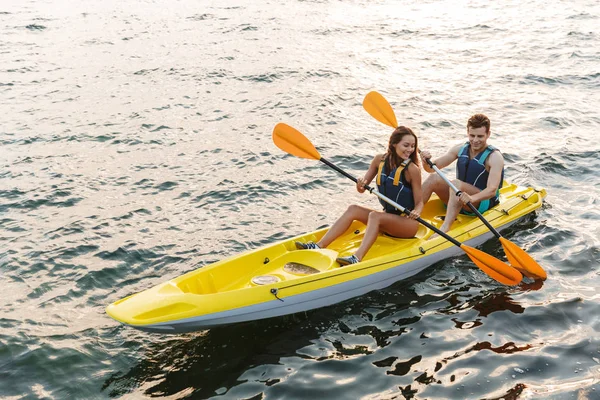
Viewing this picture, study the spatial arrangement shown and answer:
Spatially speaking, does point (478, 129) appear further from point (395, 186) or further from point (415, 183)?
point (395, 186)

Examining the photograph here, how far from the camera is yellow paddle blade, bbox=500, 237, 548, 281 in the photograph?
6.64m

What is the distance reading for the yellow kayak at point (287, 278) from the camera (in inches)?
213

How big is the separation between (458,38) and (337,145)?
8.47 m

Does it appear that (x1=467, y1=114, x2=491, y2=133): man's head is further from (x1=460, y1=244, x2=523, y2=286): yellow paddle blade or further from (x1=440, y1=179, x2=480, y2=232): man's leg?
(x1=460, y1=244, x2=523, y2=286): yellow paddle blade

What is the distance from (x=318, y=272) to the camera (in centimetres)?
618

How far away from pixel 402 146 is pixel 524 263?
5.95 feet

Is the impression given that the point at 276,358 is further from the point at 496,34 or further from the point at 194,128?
the point at 496,34

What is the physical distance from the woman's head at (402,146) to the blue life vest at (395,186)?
8 centimetres

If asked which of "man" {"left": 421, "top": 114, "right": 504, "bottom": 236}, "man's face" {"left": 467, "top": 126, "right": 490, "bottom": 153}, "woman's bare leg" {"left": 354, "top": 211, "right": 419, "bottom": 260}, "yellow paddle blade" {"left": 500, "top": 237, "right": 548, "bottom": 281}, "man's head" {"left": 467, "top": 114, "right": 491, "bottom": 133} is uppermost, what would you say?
"man's head" {"left": 467, "top": 114, "right": 491, "bottom": 133}

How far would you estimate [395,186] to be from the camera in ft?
21.9

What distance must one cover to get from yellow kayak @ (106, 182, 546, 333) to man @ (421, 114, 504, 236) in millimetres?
181

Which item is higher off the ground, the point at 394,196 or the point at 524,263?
the point at 394,196

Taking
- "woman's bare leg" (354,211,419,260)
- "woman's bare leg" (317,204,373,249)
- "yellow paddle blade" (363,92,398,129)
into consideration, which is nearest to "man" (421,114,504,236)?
"woman's bare leg" (354,211,419,260)

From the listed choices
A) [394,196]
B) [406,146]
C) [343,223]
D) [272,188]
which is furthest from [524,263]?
[272,188]
